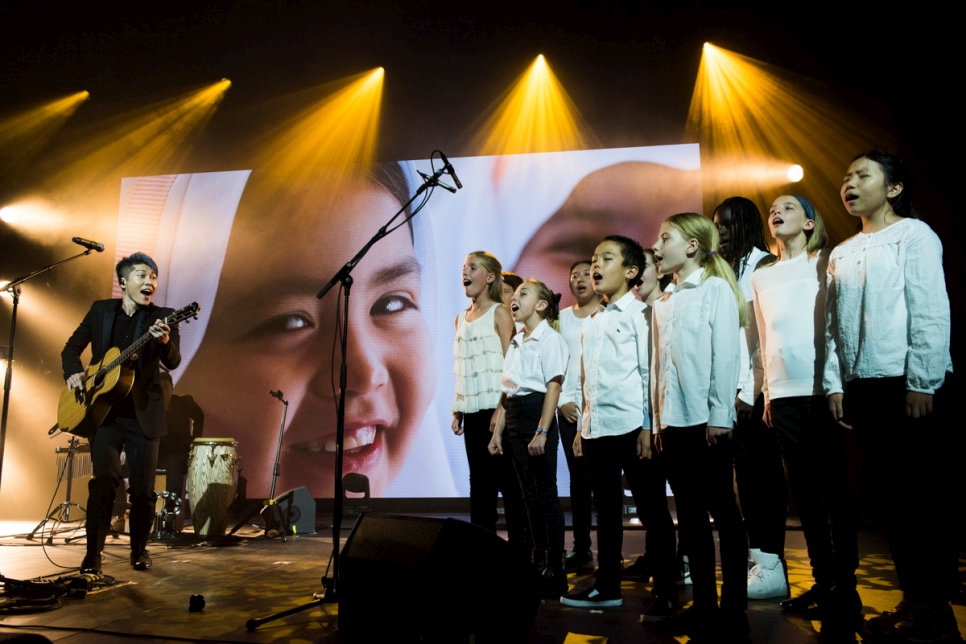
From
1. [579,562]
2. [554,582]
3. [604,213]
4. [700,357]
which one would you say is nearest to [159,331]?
[554,582]

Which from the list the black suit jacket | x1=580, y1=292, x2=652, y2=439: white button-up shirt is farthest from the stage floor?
the black suit jacket

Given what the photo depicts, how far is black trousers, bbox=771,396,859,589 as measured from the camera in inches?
95.0

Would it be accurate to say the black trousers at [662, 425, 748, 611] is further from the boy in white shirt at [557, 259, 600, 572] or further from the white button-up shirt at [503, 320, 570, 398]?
the boy in white shirt at [557, 259, 600, 572]

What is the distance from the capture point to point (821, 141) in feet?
21.4

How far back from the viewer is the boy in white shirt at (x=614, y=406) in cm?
272

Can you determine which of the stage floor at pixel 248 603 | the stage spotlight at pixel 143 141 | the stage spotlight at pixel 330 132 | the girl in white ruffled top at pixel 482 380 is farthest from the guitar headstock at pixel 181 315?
the stage spotlight at pixel 143 141

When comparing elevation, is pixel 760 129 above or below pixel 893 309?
above

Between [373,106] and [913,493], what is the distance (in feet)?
21.4

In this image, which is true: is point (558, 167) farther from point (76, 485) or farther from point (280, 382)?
point (76, 485)

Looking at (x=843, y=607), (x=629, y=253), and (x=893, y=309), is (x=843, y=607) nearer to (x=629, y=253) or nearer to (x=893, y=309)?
(x=893, y=309)

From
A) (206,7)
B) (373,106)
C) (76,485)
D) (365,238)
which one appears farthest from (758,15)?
(76,485)

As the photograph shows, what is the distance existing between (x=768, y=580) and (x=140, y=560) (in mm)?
3372

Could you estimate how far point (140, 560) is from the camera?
12.5 ft

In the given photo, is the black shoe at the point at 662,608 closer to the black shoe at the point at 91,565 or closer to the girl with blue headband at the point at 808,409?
the girl with blue headband at the point at 808,409
